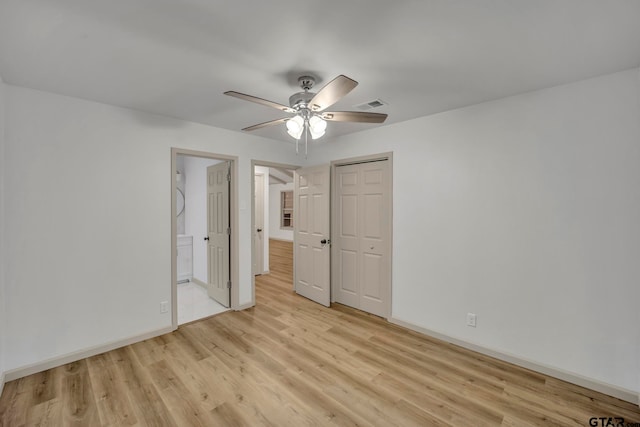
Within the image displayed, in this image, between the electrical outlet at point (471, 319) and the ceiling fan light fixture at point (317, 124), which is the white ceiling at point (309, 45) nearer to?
the ceiling fan light fixture at point (317, 124)

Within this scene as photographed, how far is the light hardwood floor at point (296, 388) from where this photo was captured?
1856 mm

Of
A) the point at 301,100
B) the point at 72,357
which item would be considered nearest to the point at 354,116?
the point at 301,100

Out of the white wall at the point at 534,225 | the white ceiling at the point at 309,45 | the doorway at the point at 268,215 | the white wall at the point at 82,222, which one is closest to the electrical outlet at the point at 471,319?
the white wall at the point at 534,225

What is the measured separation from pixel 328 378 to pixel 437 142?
2.63 m

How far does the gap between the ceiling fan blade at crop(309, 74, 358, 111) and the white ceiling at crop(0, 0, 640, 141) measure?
0.33m

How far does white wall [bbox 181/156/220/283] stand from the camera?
4.66 metres

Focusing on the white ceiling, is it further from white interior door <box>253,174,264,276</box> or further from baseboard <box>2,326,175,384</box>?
white interior door <box>253,174,264,276</box>

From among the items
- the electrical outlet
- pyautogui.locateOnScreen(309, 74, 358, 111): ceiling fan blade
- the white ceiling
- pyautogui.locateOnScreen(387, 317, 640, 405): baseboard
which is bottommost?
pyautogui.locateOnScreen(387, 317, 640, 405): baseboard

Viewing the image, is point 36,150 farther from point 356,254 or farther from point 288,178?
point 288,178

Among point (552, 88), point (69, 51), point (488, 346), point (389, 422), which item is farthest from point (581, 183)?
point (69, 51)

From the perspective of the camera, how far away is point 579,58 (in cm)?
187

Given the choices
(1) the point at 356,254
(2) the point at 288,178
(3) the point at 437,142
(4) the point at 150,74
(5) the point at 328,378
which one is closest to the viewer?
(4) the point at 150,74

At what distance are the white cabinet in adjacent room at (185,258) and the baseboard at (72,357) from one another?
6.78 ft

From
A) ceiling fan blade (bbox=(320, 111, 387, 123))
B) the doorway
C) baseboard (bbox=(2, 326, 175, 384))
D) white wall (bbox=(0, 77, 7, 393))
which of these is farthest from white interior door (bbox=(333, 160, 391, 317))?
white wall (bbox=(0, 77, 7, 393))
